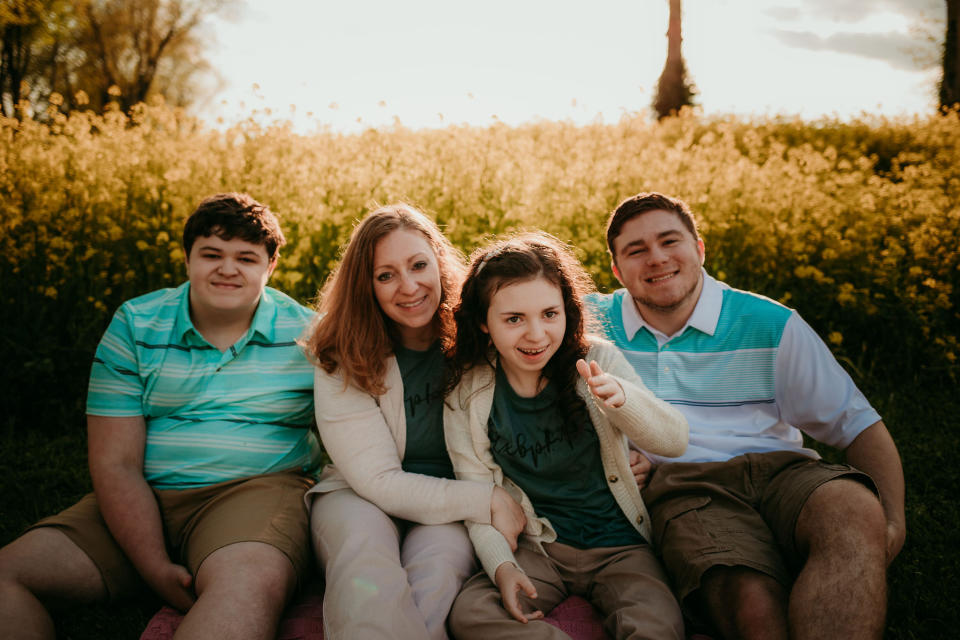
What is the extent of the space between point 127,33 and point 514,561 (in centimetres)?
2535

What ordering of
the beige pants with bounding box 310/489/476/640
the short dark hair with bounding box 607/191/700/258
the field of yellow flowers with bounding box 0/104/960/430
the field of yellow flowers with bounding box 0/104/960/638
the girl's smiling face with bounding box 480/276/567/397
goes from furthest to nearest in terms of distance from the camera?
the field of yellow flowers with bounding box 0/104/960/430
the field of yellow flowers with bounding box 0/104/960/638
the short dark hair with bounding box 607/191/700/258
the girl's smiling face with bounding box 480/276/567/397
the beige pants with bounding box 310/489/476/640

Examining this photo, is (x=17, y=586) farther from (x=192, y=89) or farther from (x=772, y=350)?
(x=192, y=89)

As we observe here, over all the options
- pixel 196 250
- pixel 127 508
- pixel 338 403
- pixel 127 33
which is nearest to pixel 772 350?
pixel 338 403

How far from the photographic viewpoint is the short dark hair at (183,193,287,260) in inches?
104

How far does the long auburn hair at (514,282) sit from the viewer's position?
Result: 8.04 feet

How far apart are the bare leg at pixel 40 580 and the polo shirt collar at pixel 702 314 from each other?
7.32 feet

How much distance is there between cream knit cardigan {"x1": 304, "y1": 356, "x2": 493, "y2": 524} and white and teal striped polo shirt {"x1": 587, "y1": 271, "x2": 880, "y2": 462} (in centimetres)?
86

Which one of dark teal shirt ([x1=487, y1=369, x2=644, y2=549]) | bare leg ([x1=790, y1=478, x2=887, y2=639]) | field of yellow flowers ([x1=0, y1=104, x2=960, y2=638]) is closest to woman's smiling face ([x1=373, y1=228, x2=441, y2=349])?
dark teal shirt ([x1=487, y1=369, x2=644, y2=549])

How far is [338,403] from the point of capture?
8.29 feet

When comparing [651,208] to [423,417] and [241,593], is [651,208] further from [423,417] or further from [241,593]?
[241,593]

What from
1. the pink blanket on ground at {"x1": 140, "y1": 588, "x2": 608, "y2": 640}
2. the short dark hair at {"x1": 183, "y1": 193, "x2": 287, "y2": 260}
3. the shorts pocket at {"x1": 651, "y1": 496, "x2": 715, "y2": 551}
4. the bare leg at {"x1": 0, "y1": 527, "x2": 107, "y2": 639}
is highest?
the short dark hair at {"x1": 183, "y1": 193, "x2": 287, "y2": 260}

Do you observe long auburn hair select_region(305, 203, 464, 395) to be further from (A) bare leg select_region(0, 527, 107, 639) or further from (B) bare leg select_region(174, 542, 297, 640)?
(A) bare leg select_region(0, 527, 107, 639)

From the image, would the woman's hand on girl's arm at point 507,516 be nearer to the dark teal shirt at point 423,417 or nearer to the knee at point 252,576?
the dark teal shirt at point 423,417

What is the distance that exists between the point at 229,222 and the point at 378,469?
43.6 inches
